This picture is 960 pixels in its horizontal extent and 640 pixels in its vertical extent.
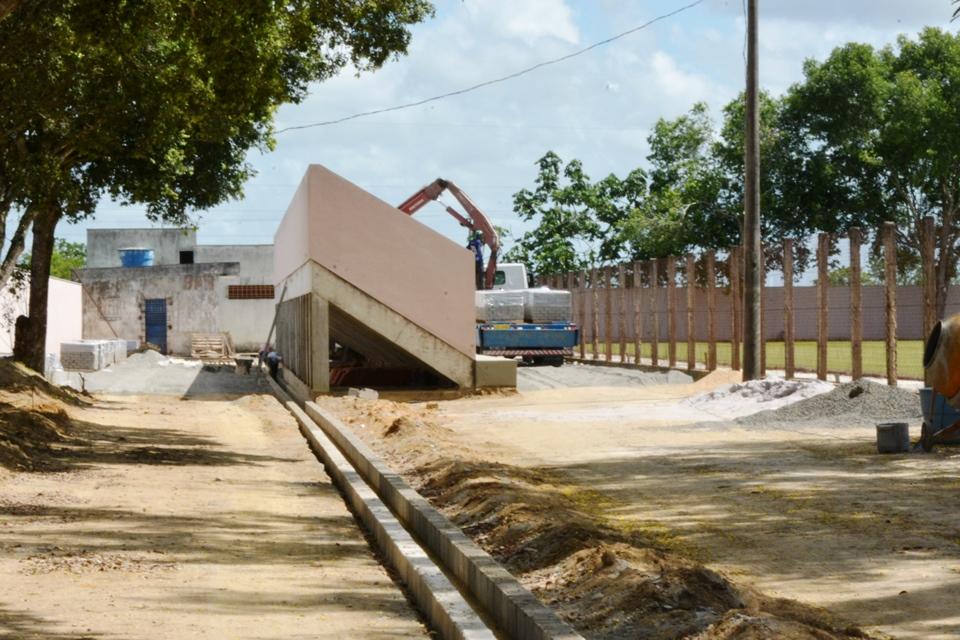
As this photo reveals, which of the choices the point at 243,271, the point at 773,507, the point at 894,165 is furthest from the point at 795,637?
the point at 243,271

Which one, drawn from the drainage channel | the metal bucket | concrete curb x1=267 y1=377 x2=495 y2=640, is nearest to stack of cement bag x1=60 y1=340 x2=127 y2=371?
concrete curb x1=267 y1=377 x2=495 y2=640

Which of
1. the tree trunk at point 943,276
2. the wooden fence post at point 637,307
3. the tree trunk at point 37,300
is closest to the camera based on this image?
the tree trunk at point 943,276

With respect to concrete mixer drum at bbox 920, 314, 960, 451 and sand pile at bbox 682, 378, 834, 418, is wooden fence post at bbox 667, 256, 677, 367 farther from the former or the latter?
concrete mixer drum at bbox 920, 314, 960, 451

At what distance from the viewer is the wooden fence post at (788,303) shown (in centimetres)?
2661

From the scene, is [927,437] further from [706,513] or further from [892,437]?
[706,513]

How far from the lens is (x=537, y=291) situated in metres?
44.6

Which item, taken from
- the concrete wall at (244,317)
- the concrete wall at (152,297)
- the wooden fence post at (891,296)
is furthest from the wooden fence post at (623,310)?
the concrete wall at (152,297)

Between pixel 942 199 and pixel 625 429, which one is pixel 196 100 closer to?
pixel 625 429

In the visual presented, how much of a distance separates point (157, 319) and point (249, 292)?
14.0ft

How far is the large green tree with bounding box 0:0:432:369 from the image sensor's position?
55.7 ft

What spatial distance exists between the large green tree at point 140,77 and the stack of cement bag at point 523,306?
1642 cm

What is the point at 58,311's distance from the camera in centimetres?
5638

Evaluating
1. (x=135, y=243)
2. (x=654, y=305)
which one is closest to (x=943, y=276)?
(x=654, y=305)

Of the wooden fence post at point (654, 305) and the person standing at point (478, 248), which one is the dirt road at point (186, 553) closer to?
the wooden fence post at point (654, 305)
